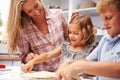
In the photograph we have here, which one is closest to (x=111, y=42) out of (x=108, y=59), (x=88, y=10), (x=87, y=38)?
(x=108, y=59)

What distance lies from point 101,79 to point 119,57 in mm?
133

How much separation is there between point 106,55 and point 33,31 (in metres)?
0.89

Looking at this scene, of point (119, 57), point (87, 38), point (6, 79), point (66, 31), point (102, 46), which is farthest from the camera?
point (66, 31)

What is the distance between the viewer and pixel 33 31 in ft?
5.72

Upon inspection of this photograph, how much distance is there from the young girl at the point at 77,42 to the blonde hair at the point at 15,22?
308 millimetres

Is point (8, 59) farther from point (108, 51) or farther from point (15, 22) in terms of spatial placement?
point (108, 51)

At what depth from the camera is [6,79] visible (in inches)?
46.9

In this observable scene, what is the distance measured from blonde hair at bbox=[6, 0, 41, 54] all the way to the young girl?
308mm

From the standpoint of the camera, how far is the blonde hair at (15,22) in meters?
1.67

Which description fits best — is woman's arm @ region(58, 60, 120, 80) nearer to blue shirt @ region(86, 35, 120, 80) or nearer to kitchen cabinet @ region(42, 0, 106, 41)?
blue shirt @ region(86, 35, 120, 80)

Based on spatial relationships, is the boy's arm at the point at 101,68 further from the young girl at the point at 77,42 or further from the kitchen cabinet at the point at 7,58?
the kitchen cabinet at the point at 7,58

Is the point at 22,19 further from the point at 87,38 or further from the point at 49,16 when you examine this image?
the point at 87,38

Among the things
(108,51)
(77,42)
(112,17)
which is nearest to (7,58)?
(77,42)

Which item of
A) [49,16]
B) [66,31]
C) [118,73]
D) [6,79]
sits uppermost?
[49,16]
